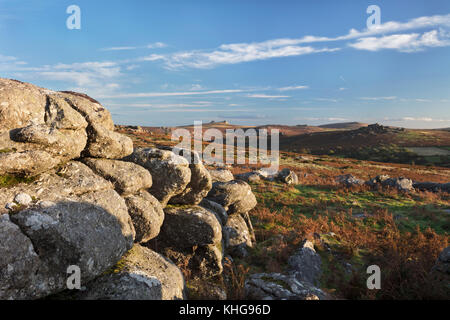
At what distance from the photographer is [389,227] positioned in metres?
13.8

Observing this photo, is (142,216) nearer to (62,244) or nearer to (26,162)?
(62,244)

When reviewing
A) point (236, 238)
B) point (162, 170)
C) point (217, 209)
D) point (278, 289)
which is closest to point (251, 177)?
point (217, 209)

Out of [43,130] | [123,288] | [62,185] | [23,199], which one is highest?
[43,130]

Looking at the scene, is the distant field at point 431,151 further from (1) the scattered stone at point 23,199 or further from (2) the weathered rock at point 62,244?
(1) the scattered stone at point 23,199

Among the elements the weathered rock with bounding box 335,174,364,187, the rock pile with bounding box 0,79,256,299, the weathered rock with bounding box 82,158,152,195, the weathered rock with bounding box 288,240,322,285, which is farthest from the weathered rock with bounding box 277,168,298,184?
the weathered rock with bounding box 82,158,152,195

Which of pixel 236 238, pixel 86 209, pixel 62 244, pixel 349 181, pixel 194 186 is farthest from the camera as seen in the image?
pixel 349 181

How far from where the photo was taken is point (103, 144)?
7098 millimetres

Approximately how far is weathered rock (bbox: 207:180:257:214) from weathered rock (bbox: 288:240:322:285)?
364 centimetres

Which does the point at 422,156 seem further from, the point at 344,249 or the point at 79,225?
the point at 79,225

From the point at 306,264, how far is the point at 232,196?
4391 mm

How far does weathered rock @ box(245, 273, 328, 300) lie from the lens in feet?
19.7

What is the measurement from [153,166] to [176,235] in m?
2.47

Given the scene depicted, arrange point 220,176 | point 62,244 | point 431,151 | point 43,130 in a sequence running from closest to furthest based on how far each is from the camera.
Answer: point 62,244
point 43,130
point 220,176
point 431,151
